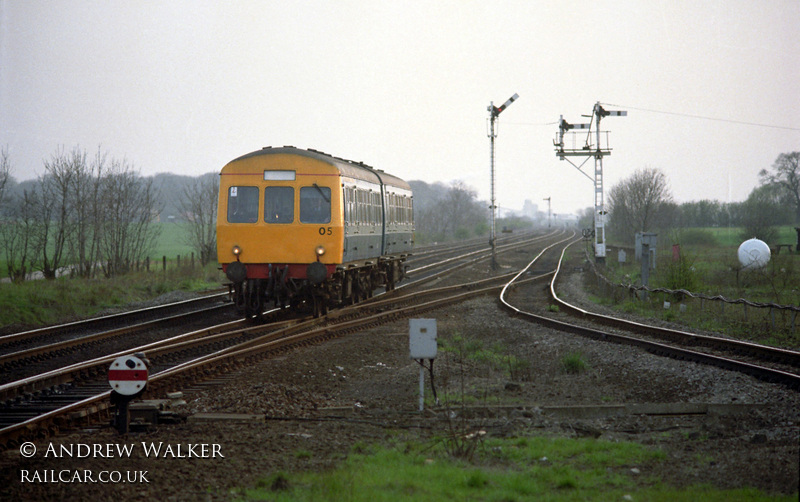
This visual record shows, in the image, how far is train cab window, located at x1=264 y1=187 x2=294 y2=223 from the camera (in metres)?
15.4

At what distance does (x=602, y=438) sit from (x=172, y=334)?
9.57 metres

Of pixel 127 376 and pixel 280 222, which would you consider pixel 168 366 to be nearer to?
pixel 127 376

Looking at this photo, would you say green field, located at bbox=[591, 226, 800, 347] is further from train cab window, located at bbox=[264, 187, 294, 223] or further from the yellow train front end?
train cab window, located at bbox=[264, 187, 294, 223]

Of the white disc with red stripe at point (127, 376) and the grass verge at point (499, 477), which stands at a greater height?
the white disc with red stripe at point (127, 376)

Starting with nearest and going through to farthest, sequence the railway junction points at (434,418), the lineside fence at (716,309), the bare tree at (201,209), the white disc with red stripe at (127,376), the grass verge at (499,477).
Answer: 1. the grass verge at (499,477)
2. the railway junction points at (434,418)
3. the white disc with red stripe at (127,376)
4. the lineside fence at (716,309)
5. the bare tree at (201,209)

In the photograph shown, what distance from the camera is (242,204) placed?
1549 cm

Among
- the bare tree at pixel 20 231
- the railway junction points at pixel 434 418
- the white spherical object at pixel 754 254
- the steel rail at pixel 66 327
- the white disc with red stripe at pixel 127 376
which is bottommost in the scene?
the railway junction points at pixel 434 418

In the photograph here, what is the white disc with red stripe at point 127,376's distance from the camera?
6996 millimetres

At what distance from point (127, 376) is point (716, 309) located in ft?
51.3

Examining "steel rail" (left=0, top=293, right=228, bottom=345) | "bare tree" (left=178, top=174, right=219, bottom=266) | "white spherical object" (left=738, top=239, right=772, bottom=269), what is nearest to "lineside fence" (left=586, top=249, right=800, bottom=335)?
"white spherical object" (left=738, top=239, right=772, bottom=269)

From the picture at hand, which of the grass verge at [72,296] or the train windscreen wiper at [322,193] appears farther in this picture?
the grass verge at [72,296]

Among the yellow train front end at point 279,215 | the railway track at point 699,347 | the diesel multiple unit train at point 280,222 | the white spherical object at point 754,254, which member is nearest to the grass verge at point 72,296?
the diesel multiple unit train at point 280,222

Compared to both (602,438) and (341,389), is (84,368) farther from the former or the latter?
(602,438)

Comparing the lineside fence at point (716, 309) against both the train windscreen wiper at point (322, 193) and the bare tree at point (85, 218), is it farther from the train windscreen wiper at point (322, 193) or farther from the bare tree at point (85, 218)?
the bare tree at point (85, 218)
